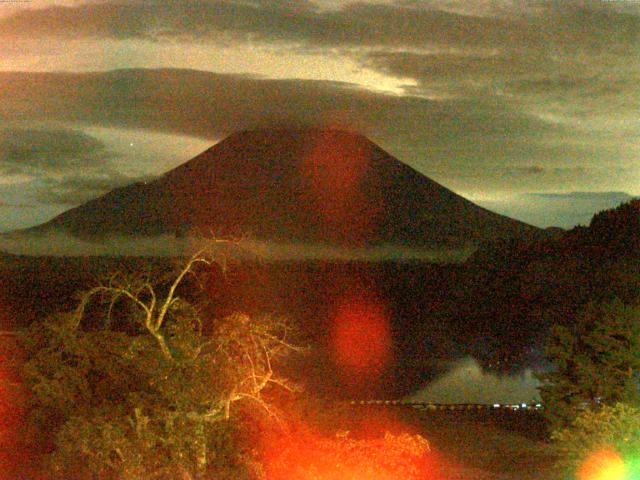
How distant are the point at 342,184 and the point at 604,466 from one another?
230ft

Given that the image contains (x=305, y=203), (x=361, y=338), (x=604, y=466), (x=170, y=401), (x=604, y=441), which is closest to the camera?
(x=604, y=466)

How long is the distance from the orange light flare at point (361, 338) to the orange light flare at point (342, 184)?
81.8ft

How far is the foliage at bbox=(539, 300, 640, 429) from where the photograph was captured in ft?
41.6

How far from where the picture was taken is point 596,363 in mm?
12961

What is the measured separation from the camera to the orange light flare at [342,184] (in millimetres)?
74500

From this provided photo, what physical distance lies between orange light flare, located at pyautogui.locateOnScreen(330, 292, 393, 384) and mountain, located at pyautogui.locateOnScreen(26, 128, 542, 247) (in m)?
20.4

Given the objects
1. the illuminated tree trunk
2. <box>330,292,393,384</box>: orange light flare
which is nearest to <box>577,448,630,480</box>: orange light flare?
the illuminated tree trunk

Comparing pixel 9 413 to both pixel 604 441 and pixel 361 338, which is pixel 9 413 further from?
pixel 361 338

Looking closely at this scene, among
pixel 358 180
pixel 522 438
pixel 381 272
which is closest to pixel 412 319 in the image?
pixel 381 272

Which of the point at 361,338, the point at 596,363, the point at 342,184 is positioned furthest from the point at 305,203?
the point at 596,363

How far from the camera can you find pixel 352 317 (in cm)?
3953

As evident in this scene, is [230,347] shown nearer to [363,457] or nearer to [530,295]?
[363,457]

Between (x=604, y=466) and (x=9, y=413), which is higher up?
(x=604, y=466)

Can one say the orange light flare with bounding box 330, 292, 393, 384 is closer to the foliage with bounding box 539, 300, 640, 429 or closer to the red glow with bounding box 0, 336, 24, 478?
the foliage with bounding box 539, 300, 640, 429
